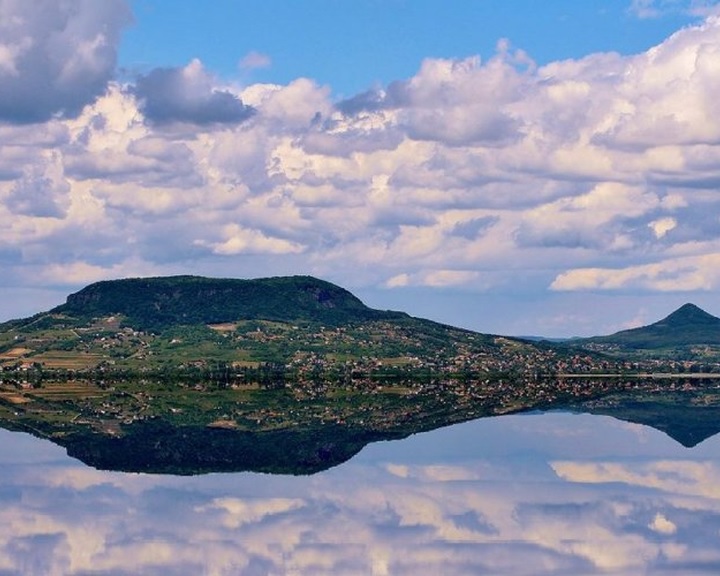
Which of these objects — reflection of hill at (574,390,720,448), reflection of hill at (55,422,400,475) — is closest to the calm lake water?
reflection of hill at (55,422,400,475)

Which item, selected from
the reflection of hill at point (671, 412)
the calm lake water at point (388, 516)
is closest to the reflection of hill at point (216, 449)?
the calm lake water at point (388, 516)

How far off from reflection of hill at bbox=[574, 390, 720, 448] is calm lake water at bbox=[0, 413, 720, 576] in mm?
22222

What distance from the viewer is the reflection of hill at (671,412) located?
12288cm

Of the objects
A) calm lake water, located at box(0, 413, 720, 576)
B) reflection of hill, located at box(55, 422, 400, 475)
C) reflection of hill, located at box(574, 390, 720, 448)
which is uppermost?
reflection of hill, located at box(574, 390, 720, 448)

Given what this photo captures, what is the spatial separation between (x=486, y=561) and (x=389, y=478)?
96.7ft

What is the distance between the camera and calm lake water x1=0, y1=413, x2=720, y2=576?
177 ft

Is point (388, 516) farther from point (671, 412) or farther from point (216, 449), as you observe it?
point (671, 412)

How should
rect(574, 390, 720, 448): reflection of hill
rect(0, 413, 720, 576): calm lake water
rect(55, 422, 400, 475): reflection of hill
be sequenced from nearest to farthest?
rect(0, 413, 720, 576): calm lake water → rect(55, 422, 400, 475): reflection of hill → rect(574, 390, 720, 448): reflection of hill

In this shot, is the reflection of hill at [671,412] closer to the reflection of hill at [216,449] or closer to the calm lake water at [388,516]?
the calm lake water at [388,516]

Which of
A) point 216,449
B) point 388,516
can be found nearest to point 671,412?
point 216,449

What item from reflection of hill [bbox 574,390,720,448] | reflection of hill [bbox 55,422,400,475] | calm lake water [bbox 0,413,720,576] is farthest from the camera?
reflection of hill [bbox 574,390,720,448]

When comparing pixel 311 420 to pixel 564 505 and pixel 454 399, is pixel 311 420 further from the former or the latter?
pixel 564 505

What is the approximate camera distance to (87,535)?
202ft

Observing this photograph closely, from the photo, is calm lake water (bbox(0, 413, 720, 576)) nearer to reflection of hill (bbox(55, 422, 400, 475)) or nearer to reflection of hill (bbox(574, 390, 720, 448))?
reflection of hill (bbox(55, 422, 400, 475))
